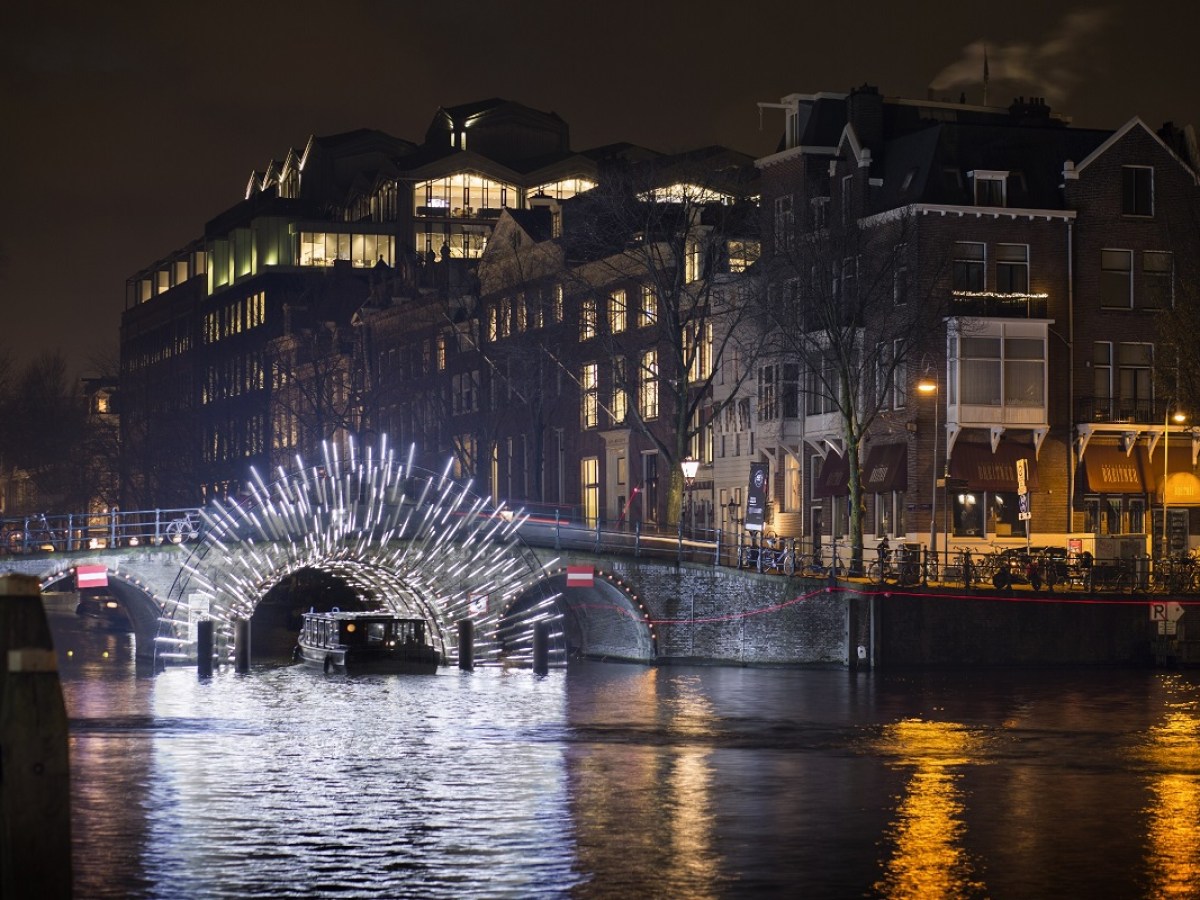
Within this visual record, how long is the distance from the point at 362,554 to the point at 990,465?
2081 cm

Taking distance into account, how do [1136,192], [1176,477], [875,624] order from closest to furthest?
[875,624] → [1176,477] → [1136,192]

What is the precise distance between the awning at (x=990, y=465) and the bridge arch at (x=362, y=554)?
14.4 meters

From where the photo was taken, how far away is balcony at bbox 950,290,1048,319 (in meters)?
66.1

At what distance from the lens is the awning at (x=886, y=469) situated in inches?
2628

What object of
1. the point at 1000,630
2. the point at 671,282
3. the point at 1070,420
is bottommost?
the point at 1000,630

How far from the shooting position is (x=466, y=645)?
60.4 meters

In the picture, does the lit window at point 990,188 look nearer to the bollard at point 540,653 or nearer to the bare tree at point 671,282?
the bare tree at point 671,282

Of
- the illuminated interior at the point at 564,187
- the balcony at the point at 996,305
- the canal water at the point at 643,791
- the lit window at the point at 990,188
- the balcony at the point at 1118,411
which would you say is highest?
the illuminated interior at the point at 564,187

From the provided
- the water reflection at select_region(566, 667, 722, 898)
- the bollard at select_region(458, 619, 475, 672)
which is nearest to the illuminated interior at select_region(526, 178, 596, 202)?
the bollard at select_region(458, 619, 475, 672)

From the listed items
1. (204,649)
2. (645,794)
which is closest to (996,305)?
(204,649)

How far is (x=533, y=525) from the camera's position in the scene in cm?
6300

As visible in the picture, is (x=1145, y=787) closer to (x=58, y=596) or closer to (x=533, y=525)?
(x=533, y=525)

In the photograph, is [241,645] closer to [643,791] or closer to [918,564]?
[918,564]

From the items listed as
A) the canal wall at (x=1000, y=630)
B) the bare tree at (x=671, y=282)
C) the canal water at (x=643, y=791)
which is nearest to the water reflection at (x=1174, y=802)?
the canal water at (x=643, y=791)
